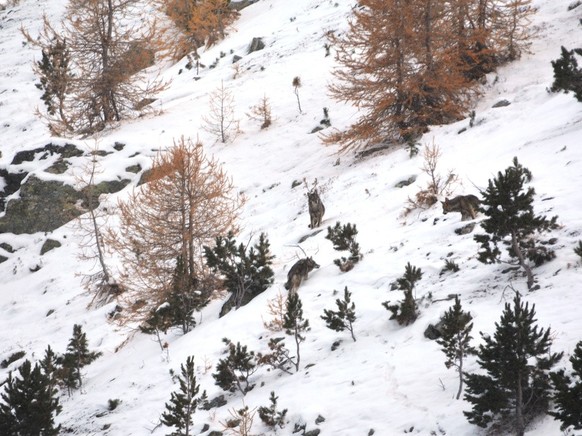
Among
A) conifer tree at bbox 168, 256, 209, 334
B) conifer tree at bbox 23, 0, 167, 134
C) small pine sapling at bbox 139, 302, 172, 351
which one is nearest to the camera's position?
small pine sapling at bbox 139, 302, 172, 351

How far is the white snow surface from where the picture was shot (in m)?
5.82

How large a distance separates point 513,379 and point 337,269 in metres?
6.01

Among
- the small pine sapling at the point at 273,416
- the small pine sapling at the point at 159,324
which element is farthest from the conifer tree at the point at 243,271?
the small pine sapling at the point at 273,416

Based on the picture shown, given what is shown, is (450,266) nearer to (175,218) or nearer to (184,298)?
(184,298)

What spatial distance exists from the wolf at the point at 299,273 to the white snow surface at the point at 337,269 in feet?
0.65

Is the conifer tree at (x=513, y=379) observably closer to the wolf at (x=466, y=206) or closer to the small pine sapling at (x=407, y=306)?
the small pine sapling at (x=407, y=306)

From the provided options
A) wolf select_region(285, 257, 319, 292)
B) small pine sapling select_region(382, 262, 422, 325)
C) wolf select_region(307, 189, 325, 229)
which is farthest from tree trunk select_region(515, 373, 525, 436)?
wolf select_region(307, 189, 325, 229)

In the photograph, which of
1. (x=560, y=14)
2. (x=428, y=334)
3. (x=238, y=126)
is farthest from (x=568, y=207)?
(x=238, y=126)

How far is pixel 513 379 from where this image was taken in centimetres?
413

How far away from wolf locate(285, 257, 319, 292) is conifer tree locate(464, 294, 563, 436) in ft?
18.8

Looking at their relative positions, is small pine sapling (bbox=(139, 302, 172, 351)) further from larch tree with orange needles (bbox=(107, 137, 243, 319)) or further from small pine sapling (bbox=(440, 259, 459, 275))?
small pine sapling (bbox=(440, 259, 459, 275))

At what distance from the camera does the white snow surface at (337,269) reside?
582 centimetres

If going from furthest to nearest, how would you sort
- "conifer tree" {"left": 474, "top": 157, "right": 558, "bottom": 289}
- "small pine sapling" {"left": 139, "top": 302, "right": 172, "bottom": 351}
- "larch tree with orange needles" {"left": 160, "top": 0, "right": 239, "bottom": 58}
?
"larch tree with orange needles" {"left": 160, "top": 0, "right": 239, "bottom": 58} < "small pine sapling" {"left": 139, "top": 302, "right": 172, "bottom": 351} < "conifer tree" {"left": 474, "top": 157, "right": 558, "bottom": 289}

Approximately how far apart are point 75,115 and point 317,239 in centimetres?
1988
